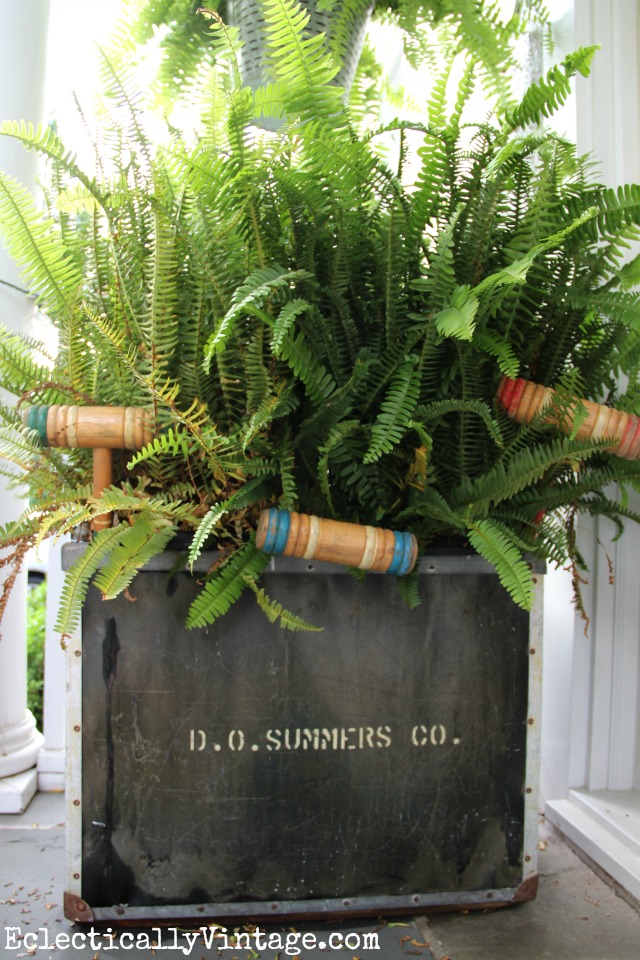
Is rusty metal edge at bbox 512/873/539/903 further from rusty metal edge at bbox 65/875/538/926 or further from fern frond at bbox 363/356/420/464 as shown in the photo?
fern frond at bbox 363/356/420/464

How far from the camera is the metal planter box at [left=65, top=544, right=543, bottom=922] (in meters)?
0.98

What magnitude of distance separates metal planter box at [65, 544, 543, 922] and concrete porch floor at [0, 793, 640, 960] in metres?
0.03

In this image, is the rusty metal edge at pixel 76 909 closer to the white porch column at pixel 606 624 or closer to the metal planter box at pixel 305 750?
the metal planter box at pixel 305 750

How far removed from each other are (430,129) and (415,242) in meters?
0.14

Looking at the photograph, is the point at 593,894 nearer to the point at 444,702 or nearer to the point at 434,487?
the point at 444,702

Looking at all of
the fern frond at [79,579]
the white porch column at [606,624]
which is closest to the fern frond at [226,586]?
the fern frond at [79,579]

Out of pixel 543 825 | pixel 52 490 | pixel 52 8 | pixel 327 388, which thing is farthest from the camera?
pixel 52 8

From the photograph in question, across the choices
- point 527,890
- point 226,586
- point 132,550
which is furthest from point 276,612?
point 527,890

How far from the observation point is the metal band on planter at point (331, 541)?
2.95 feet

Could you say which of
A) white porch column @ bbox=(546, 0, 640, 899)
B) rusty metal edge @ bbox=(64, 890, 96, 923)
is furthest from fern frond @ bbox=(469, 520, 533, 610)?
rusty metal edge @ bbox=(64, 890, 96, 923)

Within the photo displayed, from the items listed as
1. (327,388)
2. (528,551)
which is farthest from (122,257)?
(528,551)

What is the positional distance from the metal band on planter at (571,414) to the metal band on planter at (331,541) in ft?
0.73

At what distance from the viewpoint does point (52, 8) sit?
1.54 meters

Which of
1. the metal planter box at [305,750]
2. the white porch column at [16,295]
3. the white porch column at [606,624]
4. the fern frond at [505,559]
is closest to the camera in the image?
the fern frond at [505,559]
